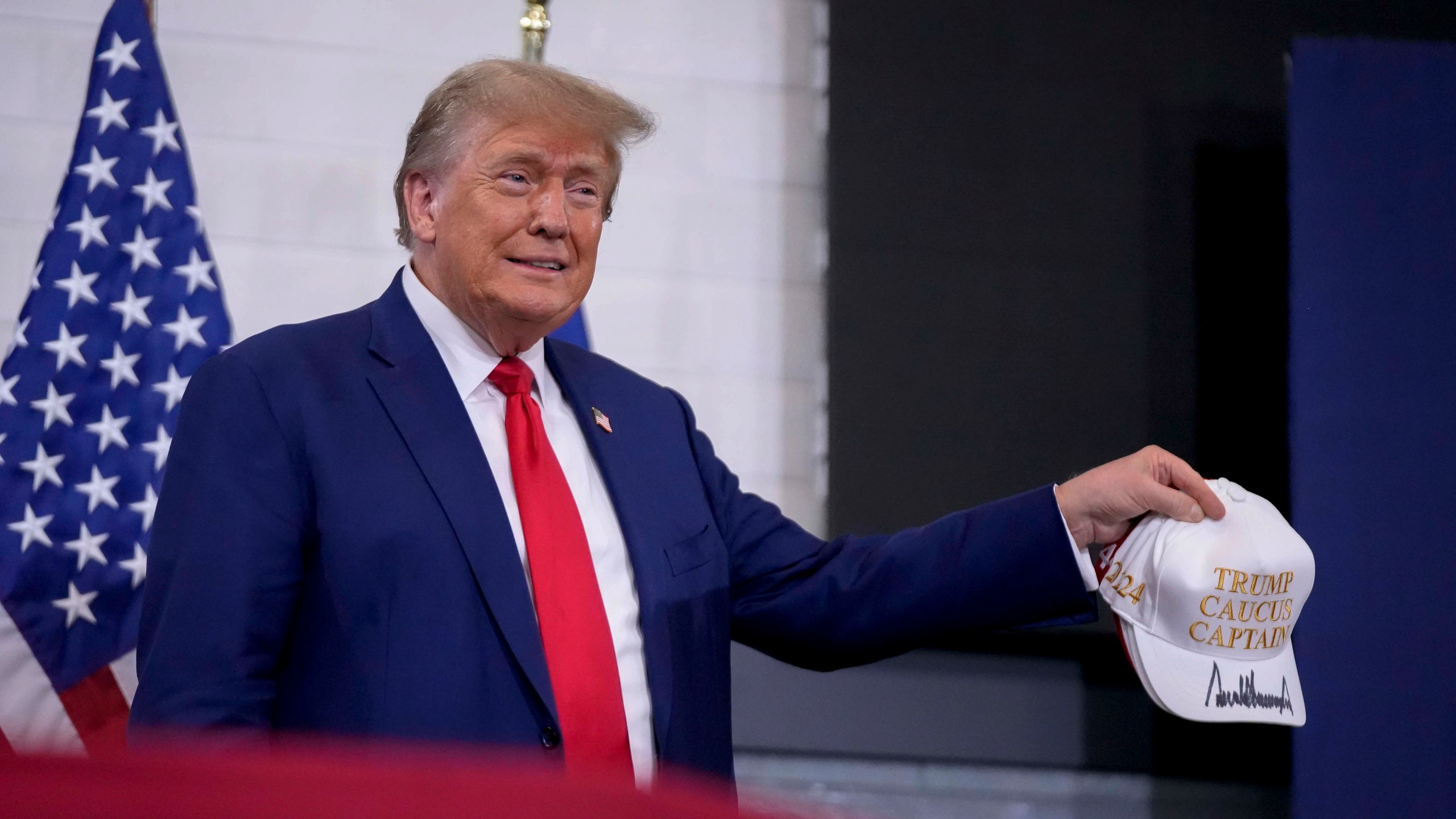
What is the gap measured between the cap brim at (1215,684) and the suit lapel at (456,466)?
2.35 feet

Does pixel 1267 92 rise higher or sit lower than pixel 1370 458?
A: higher

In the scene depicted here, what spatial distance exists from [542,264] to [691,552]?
0.38 meters

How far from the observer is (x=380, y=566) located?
1468 mm

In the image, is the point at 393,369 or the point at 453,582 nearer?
the point at 453,582

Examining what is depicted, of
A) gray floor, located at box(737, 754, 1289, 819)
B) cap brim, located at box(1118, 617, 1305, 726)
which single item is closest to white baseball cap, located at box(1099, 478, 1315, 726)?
cap brim, located at box(1118, 617, 1305, 726)

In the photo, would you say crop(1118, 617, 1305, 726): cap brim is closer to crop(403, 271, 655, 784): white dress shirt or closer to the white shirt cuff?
the white shirt cuff

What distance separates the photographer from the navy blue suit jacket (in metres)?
1.43

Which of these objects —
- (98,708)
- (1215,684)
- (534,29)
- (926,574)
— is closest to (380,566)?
(926,574)

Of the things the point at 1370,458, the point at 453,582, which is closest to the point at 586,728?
the point at 453,582

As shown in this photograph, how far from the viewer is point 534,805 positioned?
371 millimetres

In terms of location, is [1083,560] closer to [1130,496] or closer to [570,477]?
[1130,496]

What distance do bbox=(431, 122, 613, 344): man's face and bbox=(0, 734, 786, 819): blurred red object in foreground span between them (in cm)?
129

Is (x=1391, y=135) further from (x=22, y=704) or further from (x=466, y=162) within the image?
(x=22, y=704)

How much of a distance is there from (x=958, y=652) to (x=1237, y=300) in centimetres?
94
